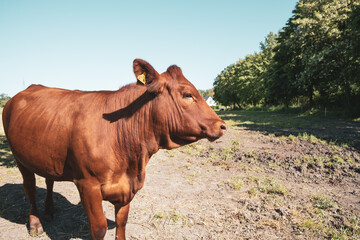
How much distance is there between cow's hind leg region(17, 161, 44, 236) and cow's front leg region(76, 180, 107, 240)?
160 centimetres

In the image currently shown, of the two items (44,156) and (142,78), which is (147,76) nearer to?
(142,78)

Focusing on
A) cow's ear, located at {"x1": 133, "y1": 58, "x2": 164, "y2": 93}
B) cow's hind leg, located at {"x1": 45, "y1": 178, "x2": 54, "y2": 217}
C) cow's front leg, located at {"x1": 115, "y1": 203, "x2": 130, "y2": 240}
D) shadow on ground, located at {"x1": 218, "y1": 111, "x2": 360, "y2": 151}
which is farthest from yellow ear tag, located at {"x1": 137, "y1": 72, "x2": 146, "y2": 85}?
shadow on ground, located at {"x1": 218, "y1": 111, "x2": 360, "y2": 151}

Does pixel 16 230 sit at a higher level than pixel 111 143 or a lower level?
lower

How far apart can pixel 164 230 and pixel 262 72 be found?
161ft

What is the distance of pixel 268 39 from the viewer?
48.6 meters

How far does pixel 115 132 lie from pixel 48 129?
855 mm

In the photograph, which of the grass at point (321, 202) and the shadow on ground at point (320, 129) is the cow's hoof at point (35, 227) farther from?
the shadow on ground at point (320, 129)

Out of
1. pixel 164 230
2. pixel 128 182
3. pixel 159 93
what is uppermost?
pixel 159 93

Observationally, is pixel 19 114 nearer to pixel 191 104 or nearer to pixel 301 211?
pixel 191 104

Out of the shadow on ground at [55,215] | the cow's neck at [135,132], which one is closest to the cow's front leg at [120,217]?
the cow's neck at [135,132]

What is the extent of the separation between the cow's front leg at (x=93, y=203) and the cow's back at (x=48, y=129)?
1.24 ft

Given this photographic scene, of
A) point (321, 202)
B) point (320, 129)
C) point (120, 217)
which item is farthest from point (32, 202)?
point (320, 129)

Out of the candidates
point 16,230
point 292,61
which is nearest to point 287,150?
point 16,230

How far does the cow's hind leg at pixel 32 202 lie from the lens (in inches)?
137
